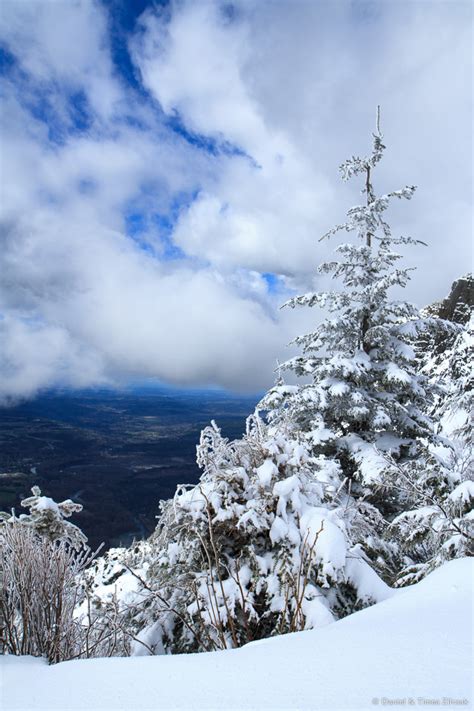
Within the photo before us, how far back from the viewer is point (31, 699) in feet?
6.22

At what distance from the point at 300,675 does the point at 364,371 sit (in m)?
7.26

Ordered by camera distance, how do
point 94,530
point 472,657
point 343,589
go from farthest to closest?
point 94,530 < point 343,589 < point 472,657

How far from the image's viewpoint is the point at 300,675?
1.68 metres

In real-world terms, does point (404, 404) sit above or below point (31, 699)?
above

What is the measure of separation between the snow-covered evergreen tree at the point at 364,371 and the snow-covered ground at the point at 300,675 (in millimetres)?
5654

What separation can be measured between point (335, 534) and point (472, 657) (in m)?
1.76

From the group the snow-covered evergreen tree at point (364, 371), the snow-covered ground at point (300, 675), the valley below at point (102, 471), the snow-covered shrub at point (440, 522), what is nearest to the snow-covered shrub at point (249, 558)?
the snow-covered ground at point (300, 675)

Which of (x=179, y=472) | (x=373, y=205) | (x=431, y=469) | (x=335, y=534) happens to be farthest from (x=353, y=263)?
(x=179, y=472)

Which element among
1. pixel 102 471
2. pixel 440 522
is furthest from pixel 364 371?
pixel 102 471

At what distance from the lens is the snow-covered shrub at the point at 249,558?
3.32 m

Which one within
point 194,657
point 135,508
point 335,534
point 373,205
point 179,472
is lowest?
point 194,657

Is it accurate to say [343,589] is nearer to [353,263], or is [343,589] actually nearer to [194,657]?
[194,657]

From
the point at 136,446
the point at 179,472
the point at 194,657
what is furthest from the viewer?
the point at 136,446

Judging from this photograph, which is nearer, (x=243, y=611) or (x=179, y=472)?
(x=243, y=611)
